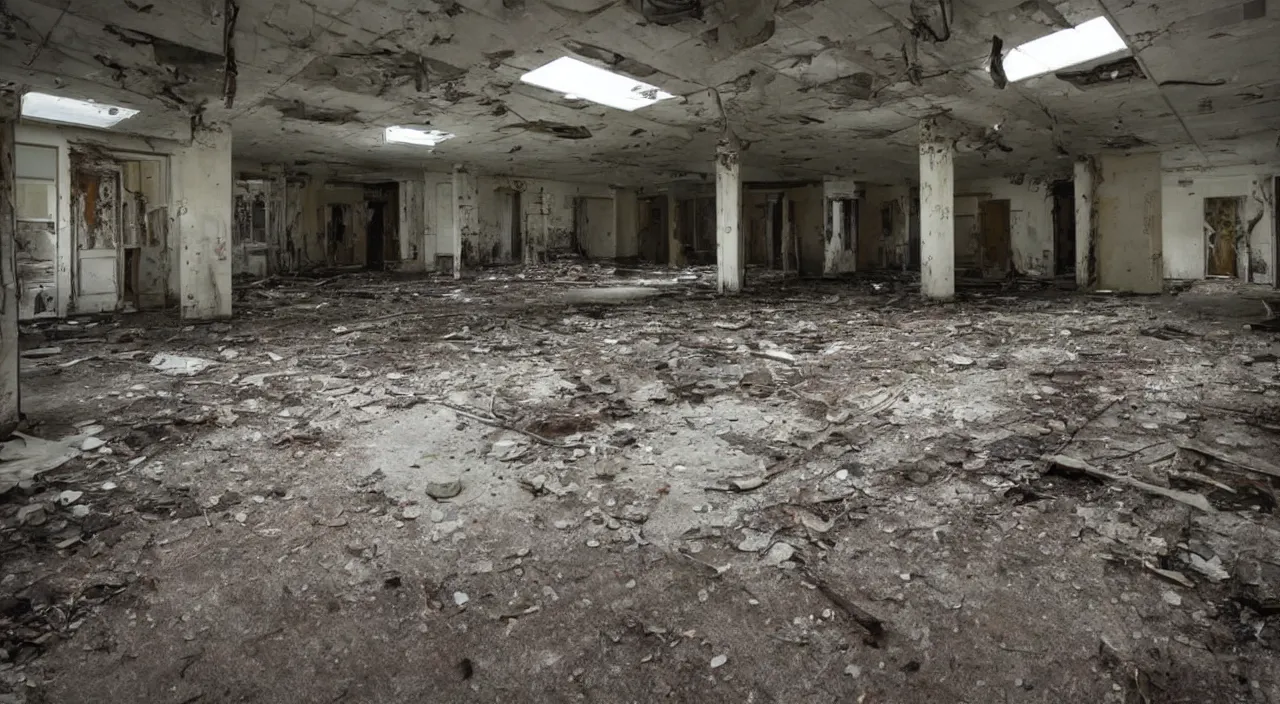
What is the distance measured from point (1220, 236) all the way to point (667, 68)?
19.2 meters

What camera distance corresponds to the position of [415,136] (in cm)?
1309

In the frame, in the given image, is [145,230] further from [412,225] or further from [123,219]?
[412,225]

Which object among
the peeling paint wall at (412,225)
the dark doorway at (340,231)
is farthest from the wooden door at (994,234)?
the dark doorway at (340,231)

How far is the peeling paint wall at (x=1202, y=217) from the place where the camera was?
16.0 m

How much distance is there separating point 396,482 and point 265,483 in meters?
0.66

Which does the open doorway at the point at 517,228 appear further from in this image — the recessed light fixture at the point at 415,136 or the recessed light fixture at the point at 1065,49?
the recessed light fixture at the point at 1065,49

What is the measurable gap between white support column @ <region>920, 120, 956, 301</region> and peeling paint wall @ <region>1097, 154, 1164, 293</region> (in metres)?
4.56

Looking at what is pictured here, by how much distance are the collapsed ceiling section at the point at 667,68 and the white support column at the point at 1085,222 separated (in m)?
1.08

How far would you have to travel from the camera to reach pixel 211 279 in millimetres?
Answer: 9516

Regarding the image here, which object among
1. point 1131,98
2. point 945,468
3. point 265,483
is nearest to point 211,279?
point 265,483

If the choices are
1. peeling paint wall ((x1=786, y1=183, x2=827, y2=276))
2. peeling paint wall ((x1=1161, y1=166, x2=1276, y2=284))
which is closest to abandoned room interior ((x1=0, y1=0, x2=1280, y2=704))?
peeling paint wall ((x1=1161, y1=166, x2=1276, y2=284))

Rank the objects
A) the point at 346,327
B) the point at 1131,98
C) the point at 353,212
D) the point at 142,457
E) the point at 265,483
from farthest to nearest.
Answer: the point at 353,212
the point at 1131,98
the point at 346,327
the point at 142,457
the point at 265,483

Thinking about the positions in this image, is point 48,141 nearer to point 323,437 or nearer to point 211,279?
point 211,279

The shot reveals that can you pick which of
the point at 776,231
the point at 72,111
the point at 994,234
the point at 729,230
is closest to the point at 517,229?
the point at 776,231
